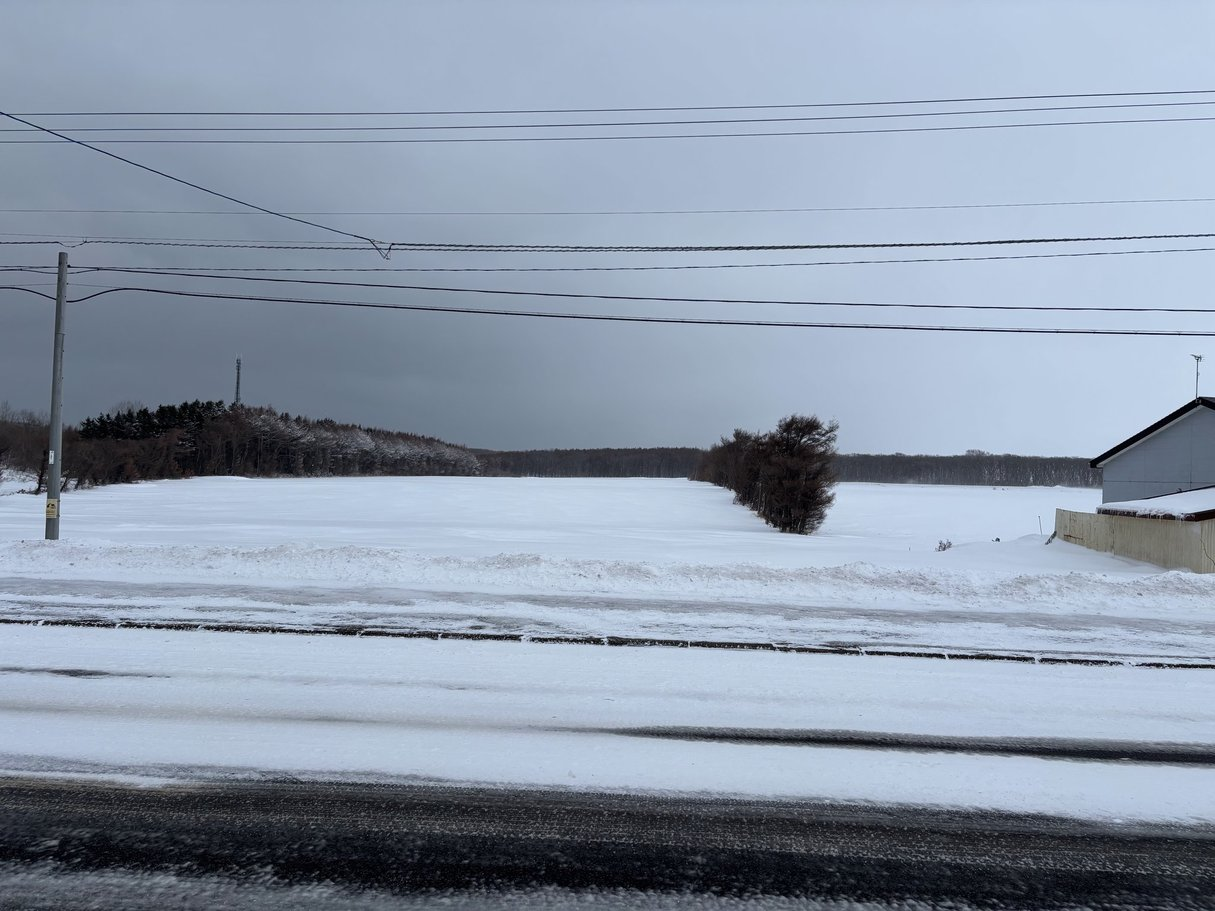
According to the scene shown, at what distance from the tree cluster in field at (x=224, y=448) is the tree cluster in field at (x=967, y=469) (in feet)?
260

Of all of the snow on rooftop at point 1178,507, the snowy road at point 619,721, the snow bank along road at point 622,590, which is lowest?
the snowy road at point 619,721

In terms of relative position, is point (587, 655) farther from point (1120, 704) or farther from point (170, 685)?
point (1120, 704)

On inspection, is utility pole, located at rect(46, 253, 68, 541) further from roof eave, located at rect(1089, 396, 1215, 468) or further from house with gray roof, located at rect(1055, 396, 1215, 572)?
roof eave, located at rect(1089, 396, 1215, 468)

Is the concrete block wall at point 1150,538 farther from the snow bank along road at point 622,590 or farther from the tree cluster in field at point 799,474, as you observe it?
the tree cluster in field at point 799,474

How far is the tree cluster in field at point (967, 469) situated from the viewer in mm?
141125

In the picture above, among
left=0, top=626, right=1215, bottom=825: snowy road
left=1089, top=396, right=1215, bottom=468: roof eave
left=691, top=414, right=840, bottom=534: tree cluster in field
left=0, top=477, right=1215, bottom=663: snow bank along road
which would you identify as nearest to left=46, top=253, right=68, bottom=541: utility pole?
left=0, top=477, right=1215, bottom=663: snow bank along road

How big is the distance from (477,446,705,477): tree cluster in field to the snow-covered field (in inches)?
5443

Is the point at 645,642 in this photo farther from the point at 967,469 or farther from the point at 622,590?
the point at 967,469

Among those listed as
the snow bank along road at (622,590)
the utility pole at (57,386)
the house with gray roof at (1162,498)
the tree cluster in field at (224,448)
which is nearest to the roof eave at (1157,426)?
the house with gray roof at (1162,498)

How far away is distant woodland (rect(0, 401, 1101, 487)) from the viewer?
6625cm

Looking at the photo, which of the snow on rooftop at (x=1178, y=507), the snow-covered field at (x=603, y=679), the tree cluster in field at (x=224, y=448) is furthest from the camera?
the tree cluster in field at (x=224, y=448)

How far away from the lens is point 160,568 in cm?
1385

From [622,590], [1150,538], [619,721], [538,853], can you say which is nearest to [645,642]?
[619,721]

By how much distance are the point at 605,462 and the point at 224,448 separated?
84394 mm
